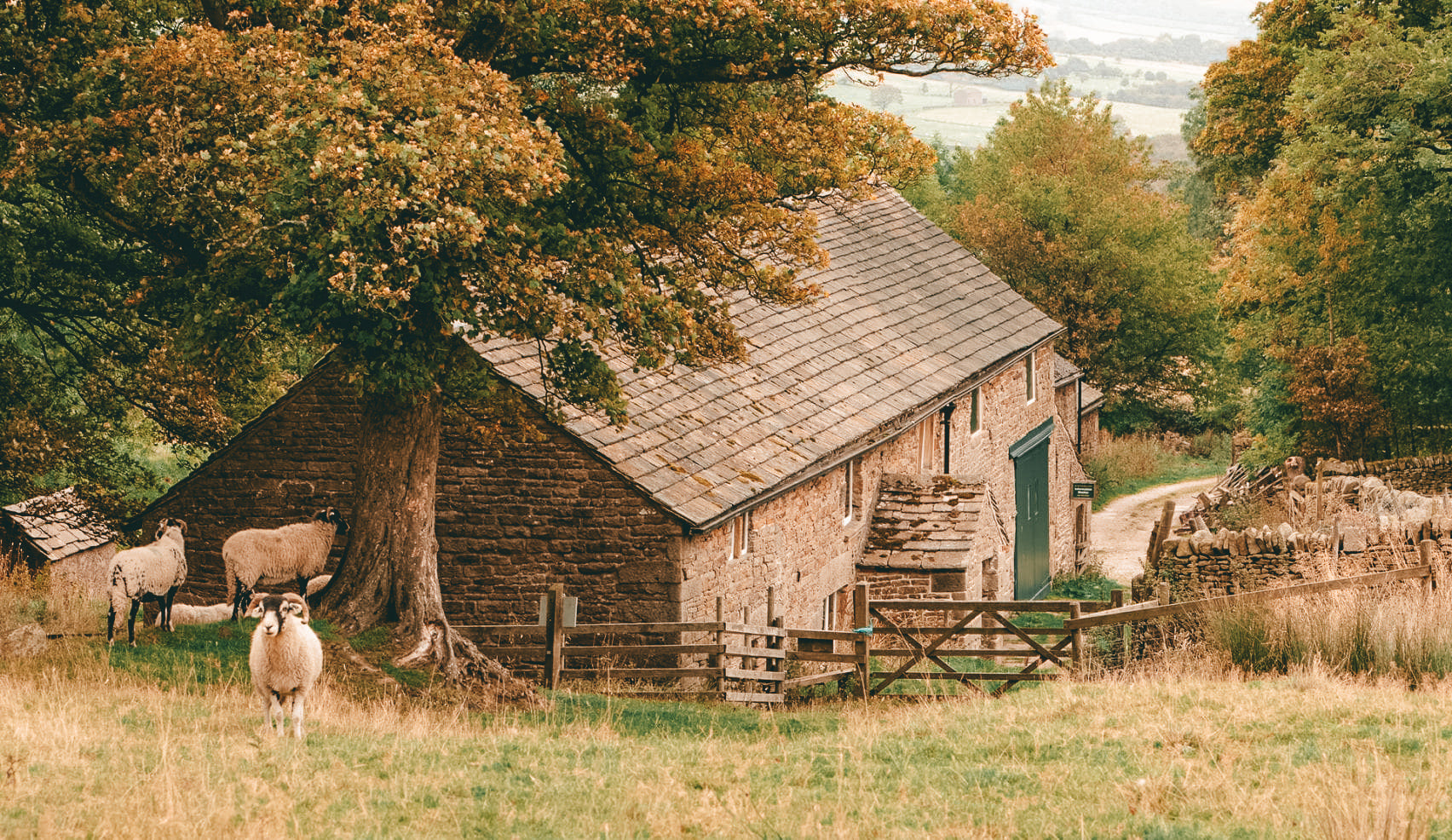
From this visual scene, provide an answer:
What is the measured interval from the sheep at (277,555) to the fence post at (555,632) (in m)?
3.05

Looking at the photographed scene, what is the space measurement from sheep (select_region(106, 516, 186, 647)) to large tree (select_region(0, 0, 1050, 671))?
1730mm

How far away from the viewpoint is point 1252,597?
620 inches

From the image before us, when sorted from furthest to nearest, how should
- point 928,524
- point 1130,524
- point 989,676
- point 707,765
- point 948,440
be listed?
point 1130,524 → point 948,440 → point 928,524 → point 989,676 → point 707,765

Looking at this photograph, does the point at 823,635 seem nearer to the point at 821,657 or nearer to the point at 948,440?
the point at 821,657

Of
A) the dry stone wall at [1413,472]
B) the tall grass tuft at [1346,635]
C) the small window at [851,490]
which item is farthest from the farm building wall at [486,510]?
the dry stone wall at [1413,472]

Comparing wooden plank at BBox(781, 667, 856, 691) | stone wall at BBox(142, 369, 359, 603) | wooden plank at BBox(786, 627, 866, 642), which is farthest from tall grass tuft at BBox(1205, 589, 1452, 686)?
stone wall at BBox(142, 369, 359, 603)

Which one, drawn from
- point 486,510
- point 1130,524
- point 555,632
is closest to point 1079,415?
point 1130,524

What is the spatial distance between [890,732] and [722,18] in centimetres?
709

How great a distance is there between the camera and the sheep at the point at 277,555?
1648cm

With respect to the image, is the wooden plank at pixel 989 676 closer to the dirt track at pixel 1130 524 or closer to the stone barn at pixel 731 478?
the stone barn at pixel 731 478

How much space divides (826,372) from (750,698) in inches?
340

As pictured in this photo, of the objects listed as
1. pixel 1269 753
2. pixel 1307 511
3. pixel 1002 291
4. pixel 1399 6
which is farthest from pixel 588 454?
pixel 1399 6

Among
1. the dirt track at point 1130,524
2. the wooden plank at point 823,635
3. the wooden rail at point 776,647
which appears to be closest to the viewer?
the wooden rail at point 776,647

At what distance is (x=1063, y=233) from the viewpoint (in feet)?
165
